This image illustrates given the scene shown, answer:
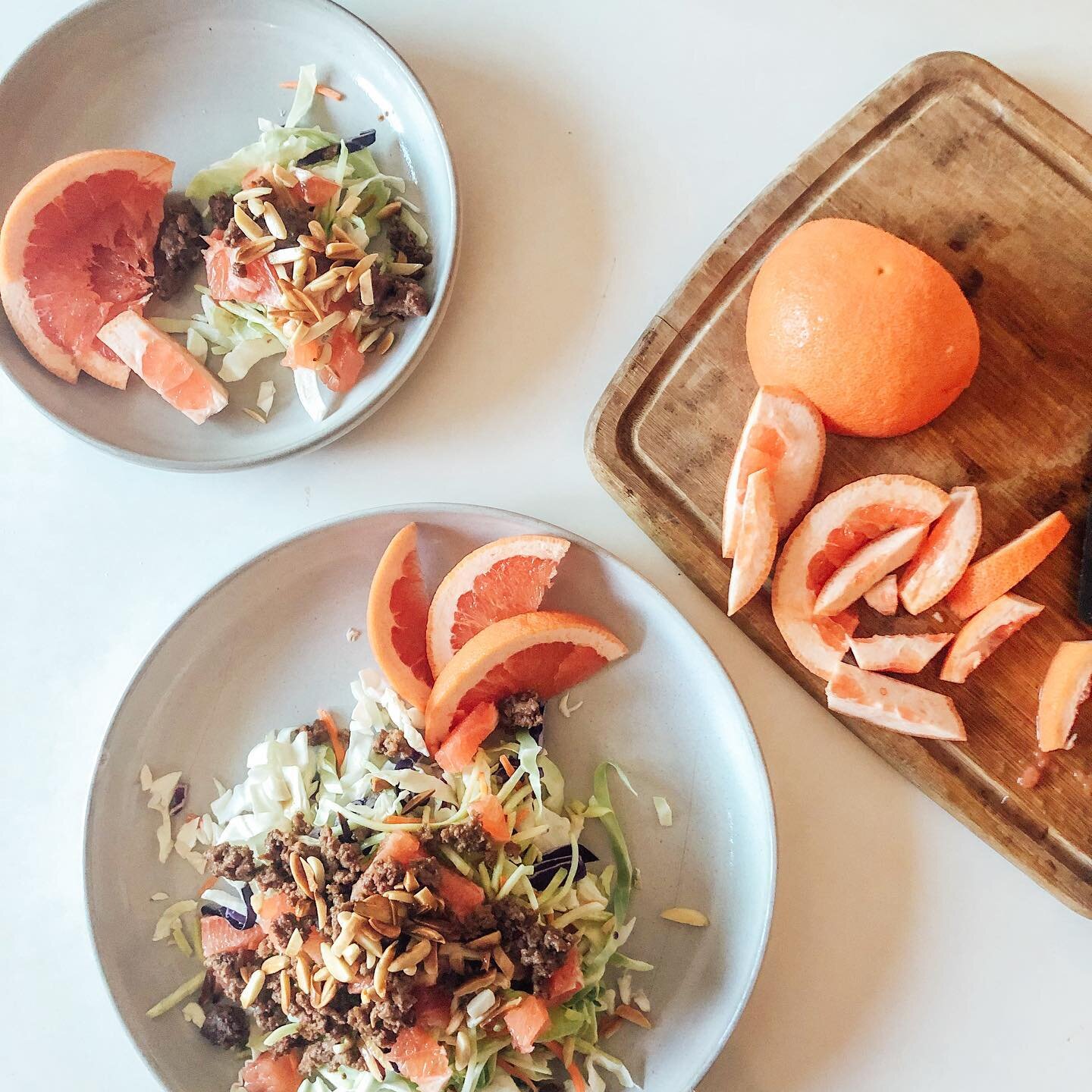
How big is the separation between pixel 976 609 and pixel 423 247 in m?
0.98

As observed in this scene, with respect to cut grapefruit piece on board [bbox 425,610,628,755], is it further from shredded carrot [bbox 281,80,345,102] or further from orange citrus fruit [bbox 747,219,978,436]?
shredded carrot [bbox 281,80,345,102]

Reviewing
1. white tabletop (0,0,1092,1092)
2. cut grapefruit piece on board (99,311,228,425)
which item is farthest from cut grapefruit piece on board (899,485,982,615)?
cut grapefruit piece on board (99,311,228,425)

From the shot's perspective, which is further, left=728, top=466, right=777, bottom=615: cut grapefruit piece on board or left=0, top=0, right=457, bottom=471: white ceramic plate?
left=0, top=0, right=457, bottom=471: white ceramic plate

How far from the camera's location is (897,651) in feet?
4.28

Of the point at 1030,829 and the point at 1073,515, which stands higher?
the point at 1073,515

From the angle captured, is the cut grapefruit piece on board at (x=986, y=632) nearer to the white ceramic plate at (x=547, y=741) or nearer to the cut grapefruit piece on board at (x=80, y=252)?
the white ceramic plate at (x=547, y=741)

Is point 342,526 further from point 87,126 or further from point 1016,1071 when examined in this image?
point 1016,1071

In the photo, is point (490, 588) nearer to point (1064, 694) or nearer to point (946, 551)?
point (946, 551)

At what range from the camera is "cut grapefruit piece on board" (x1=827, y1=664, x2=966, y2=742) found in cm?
127

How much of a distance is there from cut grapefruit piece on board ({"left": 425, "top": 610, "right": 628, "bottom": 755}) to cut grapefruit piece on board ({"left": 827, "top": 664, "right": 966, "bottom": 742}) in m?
0.31

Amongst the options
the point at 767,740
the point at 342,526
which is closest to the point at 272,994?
the point at 342,526

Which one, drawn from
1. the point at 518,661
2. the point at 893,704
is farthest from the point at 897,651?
the point at 518,661

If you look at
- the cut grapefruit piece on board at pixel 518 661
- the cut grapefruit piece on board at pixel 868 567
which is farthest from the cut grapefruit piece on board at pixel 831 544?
the cut grapefruit piece on board at pixel 518 661

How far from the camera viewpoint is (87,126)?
1458 millimetres
